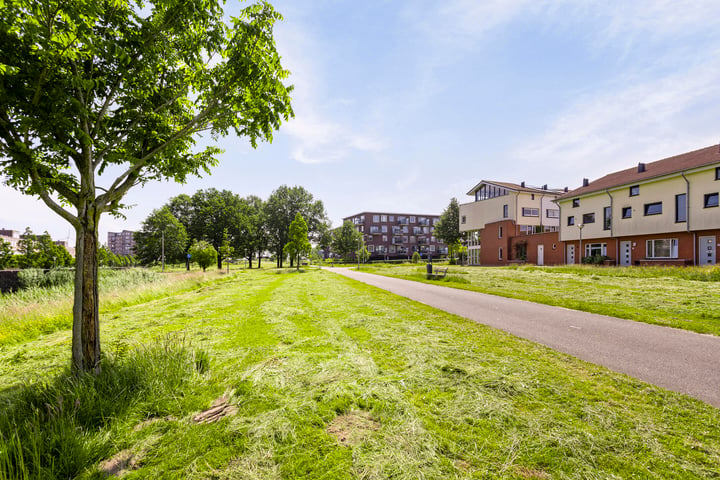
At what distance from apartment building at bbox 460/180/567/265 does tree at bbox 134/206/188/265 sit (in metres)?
48.6

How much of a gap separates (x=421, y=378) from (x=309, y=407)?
1642 mm

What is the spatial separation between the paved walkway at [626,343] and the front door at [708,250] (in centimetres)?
2349

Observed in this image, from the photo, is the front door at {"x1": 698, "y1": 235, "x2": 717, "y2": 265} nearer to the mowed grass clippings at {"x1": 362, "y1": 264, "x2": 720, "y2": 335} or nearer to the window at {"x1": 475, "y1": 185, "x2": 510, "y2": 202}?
the mowed grass clippings at {"x1": 362, "y1": 264, "x2": 720, "y2": 335}

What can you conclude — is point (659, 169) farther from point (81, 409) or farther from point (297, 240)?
point (81, 409)

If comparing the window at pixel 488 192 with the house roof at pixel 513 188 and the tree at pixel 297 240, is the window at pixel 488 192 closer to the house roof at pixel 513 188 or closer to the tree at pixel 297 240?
the house roof at pixel 513 188

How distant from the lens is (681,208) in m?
24.1

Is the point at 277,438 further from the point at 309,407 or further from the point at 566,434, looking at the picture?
the point at 566,434

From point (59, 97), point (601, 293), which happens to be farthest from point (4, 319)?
point (601, 293)

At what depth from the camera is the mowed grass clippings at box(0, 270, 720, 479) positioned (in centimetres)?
249

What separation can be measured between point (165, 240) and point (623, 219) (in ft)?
205

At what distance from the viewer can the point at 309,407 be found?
344 cm

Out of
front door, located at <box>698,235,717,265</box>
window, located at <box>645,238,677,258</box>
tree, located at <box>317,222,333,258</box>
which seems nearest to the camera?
front door, located at <box>698,235,717,265</box>

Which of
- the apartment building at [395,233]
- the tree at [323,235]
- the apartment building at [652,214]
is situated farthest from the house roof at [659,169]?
the apartment building at [395,233]

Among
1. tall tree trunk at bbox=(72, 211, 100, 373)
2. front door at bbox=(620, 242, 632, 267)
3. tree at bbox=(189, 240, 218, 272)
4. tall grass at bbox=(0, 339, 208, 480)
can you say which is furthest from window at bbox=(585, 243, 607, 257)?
tree at bbox=(189, 240, 218, 272)
